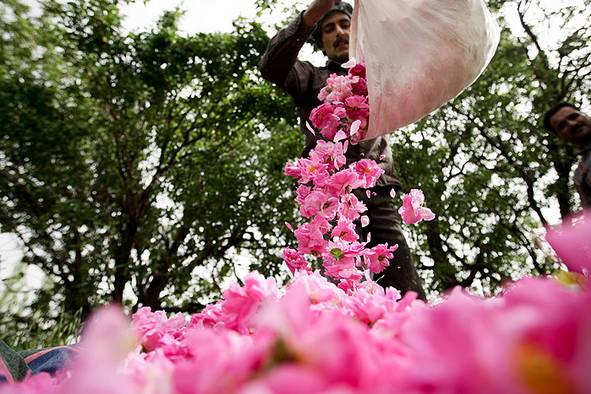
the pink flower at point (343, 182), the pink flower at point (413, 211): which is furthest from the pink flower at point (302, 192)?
the pink flower at point (413, 211)

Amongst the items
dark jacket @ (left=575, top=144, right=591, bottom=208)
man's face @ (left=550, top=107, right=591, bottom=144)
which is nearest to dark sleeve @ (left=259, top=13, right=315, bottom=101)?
dark jacket @ (left=575, top=144, right=591, bottom=208)

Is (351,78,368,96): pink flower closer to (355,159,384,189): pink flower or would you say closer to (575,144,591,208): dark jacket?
(355,159,384,189): pink flower

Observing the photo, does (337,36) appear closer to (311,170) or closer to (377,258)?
(311,170)

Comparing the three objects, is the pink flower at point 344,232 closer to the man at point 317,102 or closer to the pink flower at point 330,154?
the pink flower at point 330,154

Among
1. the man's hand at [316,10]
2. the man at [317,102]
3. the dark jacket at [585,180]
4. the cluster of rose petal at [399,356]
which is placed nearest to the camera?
the cluster of rose petal at [399,356]

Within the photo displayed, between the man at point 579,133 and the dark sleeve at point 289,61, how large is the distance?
Result: 2064 millimetres

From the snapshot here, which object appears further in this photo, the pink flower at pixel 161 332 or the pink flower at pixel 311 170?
the pink flower at pixel 311 170

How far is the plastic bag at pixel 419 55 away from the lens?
5.07 feet

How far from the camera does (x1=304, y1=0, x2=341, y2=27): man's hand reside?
1906 millimetres

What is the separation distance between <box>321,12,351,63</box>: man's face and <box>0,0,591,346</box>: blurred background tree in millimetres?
4815

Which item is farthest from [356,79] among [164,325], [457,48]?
[164,325]

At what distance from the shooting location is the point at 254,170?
818 cm

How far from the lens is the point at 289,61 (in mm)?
2133

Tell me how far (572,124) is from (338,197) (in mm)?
2977
